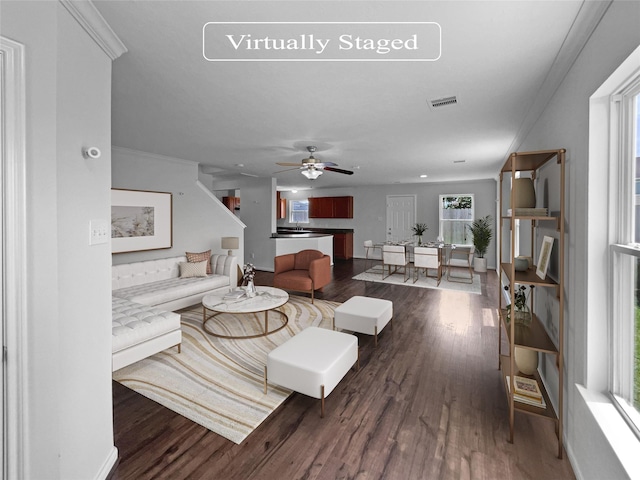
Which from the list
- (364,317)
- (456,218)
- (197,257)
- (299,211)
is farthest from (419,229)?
(197,257)

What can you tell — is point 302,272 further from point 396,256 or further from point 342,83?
point 342,83

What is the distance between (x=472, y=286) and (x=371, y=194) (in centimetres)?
480

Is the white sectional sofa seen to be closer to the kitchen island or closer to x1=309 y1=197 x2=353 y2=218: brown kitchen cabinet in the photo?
the kitchen island

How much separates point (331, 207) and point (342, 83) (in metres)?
8.18

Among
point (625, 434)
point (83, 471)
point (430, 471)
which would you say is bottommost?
point (430, 471)

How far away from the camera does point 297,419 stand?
6.85 feet

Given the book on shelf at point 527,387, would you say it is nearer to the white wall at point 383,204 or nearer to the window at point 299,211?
the white wall at point 383,204

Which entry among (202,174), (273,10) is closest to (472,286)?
(273,10)

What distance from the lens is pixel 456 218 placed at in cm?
852

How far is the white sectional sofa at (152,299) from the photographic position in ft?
8.67

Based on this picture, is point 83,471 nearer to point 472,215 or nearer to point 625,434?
point 625,434

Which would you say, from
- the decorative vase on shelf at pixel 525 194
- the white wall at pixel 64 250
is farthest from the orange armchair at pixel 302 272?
the white wall at pixel 64 250

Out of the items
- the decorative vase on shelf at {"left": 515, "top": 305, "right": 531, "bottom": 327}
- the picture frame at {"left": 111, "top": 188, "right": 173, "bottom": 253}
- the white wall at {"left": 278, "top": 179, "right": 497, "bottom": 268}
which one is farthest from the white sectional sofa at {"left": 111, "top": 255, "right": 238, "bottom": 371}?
the white wall at {"left": 278, "top": 179, "right": 497, "bottom": 268}

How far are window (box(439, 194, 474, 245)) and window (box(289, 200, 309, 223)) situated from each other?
4.85 m
